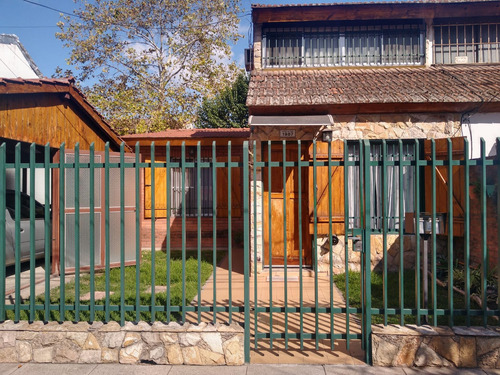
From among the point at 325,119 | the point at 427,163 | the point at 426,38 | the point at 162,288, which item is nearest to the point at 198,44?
the point at 426,38

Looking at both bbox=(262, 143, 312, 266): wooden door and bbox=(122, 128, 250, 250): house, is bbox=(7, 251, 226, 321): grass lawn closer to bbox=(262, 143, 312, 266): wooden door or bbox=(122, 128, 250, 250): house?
bbox=(262, 143, 312, 266): wooden door

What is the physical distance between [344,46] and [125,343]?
891 centimetres

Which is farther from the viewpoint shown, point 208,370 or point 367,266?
point 367,266

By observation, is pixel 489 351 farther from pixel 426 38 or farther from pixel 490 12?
pixel 490 12

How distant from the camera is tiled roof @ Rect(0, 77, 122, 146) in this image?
6.13 meters

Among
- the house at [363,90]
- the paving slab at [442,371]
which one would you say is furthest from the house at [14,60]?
the paving slab at [442,371]

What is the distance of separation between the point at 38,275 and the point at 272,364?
6390 millimetres

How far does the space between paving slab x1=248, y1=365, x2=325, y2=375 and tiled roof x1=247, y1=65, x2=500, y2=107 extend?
492 centimetres

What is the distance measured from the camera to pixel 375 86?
8.55 metres

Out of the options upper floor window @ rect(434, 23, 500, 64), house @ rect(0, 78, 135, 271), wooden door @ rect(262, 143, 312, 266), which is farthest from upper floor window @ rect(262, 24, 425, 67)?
Result: house @ rect(0, 78, 135, 271)

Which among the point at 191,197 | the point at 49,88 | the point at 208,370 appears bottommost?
the point at 208,370

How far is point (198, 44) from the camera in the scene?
19.8 m

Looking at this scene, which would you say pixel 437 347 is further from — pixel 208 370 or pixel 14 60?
pixel 14 60

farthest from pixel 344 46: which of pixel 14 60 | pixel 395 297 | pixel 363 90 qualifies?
pixel 14 60
